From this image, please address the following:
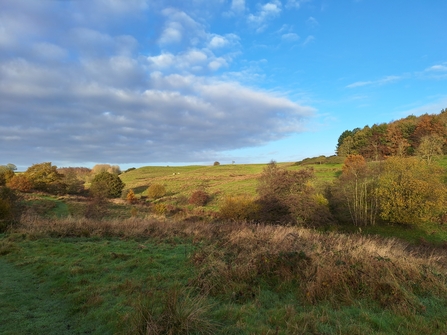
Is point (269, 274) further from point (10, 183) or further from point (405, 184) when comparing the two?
point (10, 183)

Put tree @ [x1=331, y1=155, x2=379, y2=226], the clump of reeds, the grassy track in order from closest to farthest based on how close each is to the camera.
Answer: the clump of reeds, the grassy track, tree @ [x1=331, y1=155, x2=379, y2=226]

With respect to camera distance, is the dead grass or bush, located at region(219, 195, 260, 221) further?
bush, located at region(219, 195, 260, 221)

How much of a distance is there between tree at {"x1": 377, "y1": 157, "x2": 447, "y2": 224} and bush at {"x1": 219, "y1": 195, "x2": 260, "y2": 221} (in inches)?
573

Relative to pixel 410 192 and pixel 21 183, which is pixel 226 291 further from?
pixel 21 183

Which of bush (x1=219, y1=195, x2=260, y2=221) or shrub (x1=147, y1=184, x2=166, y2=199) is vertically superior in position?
shrub (x1=147, y1=184, x2=166, y2=199)

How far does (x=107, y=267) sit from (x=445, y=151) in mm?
70862

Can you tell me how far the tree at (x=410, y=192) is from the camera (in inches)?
1161

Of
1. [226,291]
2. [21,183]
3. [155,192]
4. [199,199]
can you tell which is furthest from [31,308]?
[21,183]

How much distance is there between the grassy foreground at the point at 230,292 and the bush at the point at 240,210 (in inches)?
862

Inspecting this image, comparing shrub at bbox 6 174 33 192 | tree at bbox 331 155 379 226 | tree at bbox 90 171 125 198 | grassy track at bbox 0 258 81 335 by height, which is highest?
shrub at bbox 6 174 33 192

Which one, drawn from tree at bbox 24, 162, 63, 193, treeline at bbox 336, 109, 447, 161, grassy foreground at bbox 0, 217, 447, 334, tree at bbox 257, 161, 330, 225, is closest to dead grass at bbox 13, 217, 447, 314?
grassy foreground at bbox 0, 217, 447, 334

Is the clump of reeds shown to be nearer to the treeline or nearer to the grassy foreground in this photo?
the grassy foreground

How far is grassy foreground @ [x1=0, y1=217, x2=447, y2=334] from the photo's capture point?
445cm

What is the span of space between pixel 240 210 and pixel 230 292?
2673 cm
